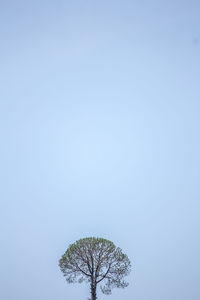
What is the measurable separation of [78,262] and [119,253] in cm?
569

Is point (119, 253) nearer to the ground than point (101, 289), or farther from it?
farther from it

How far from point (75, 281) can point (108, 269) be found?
4975 millimetres

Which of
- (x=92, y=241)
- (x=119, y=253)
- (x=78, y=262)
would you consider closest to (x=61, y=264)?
(x=78, y=262)

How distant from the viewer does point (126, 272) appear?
37125 mm

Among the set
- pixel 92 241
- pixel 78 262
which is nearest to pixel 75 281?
pixel 78 262

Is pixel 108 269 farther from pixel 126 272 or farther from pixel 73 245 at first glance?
pixel 73 245

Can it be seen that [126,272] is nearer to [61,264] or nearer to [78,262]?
[78,262]

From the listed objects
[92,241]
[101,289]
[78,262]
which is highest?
[92,241]

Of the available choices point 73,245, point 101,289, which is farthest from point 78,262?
point 101,289

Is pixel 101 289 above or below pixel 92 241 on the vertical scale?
below

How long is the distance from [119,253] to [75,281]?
7171 millimetres

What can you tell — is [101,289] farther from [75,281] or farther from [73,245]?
[73,245]

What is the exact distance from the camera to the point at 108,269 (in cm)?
3659

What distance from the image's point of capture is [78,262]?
36969 mm
